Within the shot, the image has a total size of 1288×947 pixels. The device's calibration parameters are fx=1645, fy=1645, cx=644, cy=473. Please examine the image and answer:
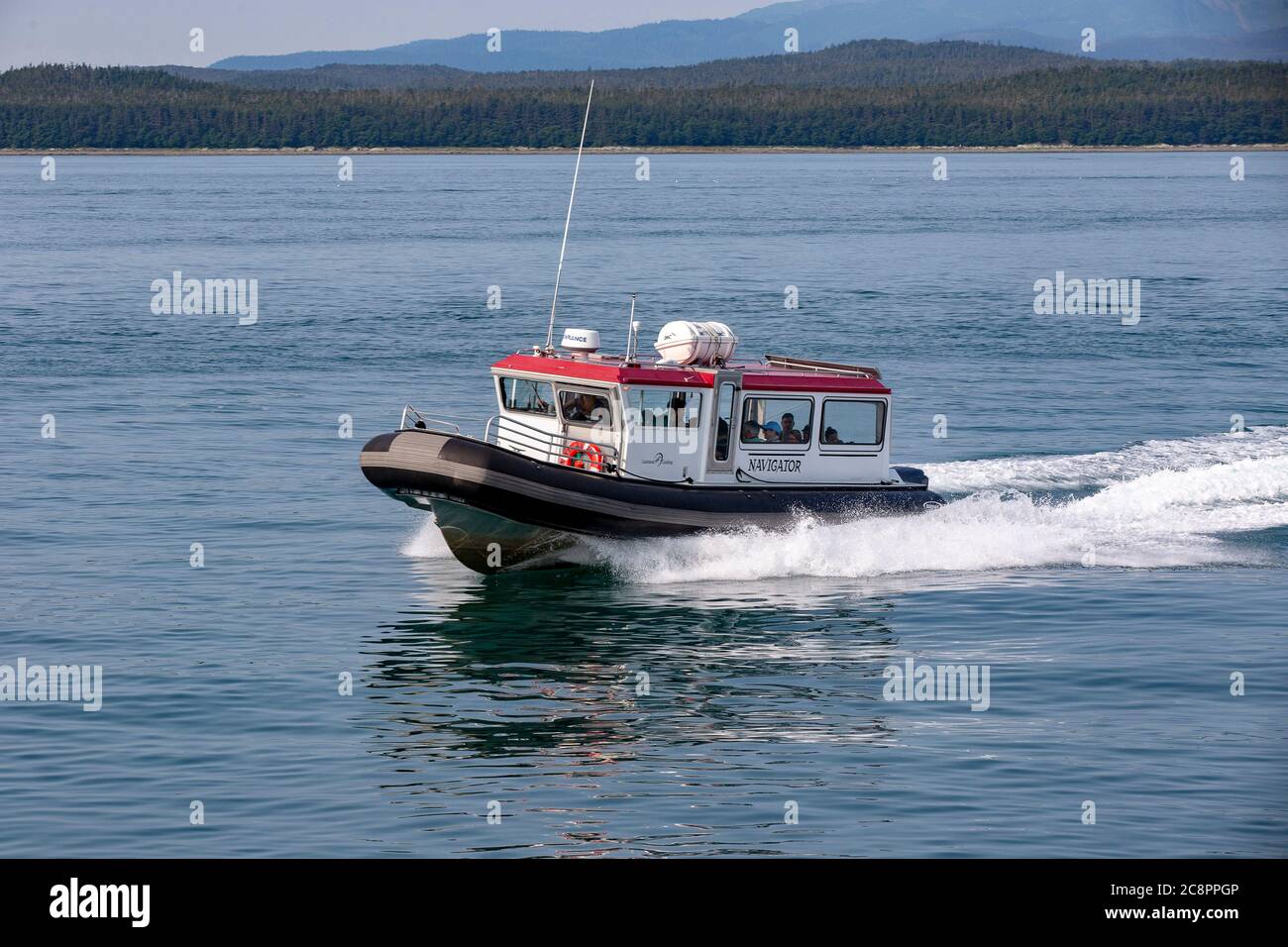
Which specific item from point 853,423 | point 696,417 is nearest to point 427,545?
point 696,417

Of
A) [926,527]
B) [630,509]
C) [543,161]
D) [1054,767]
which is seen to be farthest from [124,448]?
[543,161]

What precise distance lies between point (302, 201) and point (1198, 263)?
63683mm

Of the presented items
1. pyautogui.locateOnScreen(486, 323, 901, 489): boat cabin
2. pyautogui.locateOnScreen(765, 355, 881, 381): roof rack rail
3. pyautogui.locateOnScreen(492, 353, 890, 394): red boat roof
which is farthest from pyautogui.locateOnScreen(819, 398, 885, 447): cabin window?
pyautogui.locateOnScreen(765, 355, 881, 381): roof rack rail

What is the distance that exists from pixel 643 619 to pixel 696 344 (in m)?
3.88

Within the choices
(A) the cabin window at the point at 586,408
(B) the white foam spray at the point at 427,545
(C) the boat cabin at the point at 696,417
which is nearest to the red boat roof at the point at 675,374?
(C) the boat cabin at the point at 696,417

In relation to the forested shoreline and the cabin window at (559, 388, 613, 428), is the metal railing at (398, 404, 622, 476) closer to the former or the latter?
the cabin window at (559, 388, 613, 428)

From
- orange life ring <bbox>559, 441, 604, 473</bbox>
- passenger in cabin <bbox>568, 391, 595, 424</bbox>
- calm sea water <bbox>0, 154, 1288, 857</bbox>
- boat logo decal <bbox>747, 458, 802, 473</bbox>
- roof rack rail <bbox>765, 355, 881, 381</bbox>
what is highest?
roof rack rail <bbox>765, 355, 881, 381</bbox>

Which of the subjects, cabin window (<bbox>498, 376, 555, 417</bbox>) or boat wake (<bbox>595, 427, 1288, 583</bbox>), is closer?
boat wake (<bbox>595, 427, 1288, 583</bbox>)

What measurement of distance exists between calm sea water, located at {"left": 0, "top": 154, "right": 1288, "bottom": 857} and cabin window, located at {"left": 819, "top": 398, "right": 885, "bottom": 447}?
1219 mm

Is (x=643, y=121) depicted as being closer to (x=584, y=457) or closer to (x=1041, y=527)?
(x=1041, y=527)

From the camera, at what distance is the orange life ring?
21641mm

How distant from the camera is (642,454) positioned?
71.0 ft
